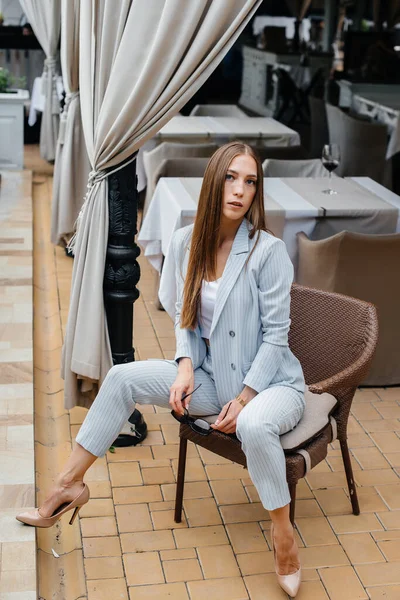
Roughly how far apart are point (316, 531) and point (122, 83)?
1.83 m

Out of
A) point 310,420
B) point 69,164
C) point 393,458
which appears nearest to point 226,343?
point 310,420

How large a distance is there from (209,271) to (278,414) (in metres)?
0.55

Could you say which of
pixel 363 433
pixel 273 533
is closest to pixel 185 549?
pixel 273 533

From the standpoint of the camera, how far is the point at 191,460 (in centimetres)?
366

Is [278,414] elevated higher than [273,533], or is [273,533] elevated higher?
[278,414]

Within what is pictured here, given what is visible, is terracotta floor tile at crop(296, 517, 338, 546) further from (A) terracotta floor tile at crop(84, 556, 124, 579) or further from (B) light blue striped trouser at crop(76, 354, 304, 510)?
(A) terracotta floor tile at crop(84, 556, 124, 579)

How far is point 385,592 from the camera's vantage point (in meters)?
2.84

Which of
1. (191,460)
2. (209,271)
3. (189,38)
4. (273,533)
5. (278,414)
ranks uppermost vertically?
(189,38)

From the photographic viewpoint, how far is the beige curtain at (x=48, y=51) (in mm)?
8398

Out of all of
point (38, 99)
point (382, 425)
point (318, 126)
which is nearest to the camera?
point (382, 425)

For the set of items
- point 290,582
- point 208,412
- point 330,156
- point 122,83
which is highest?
point 122,83

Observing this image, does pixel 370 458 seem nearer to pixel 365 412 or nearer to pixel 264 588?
pixel 365 412

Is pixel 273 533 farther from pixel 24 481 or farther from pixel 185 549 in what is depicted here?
pixel 24 481

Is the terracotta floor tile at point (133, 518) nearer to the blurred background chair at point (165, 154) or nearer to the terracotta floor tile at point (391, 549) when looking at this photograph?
the terracotta floor tile at point (391, 549)
